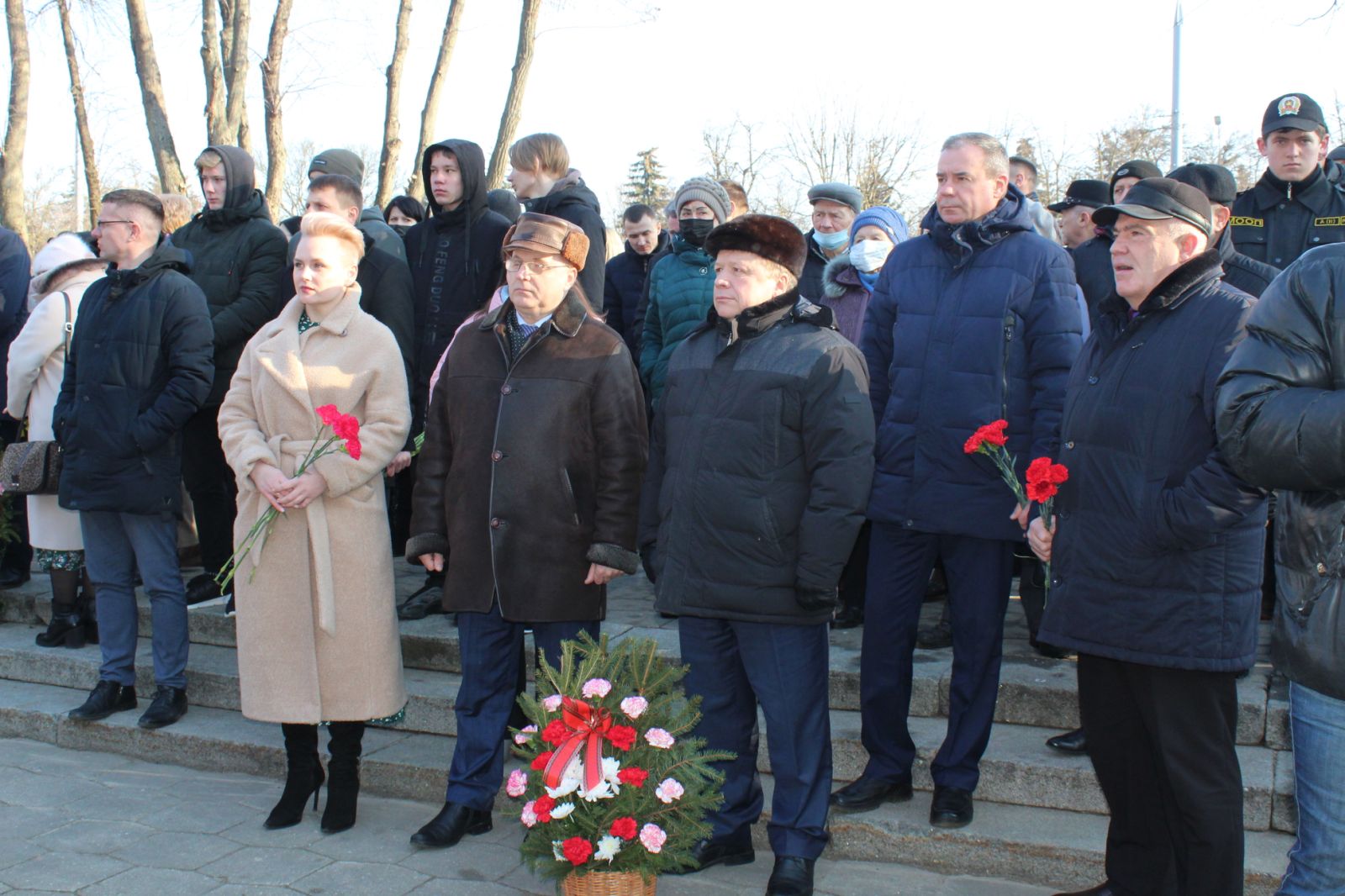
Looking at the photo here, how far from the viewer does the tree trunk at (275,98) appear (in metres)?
13.7

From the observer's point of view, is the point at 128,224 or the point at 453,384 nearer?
the point at 453,384

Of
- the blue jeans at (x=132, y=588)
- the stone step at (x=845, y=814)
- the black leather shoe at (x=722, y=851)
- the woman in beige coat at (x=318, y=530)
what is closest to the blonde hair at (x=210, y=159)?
the blue jeans at (x=132, y=588)

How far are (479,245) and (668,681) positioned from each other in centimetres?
266

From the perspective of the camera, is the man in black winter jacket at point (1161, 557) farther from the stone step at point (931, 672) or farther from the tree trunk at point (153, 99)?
the tree trunk at point (153, 99)

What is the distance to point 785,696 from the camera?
368cm

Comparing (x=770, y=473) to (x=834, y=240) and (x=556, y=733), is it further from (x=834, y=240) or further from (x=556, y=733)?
(x=834, y=240)

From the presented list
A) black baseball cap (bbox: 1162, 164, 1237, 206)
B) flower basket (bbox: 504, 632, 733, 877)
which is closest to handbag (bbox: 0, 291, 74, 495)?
flower basket (bbox: 504, 632, 733, 877)

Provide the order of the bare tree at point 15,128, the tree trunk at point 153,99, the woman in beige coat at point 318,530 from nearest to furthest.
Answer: the woman in beige coat at point 318,530 → the tree trunk at point 153,99 → the bare tree at point 15,128

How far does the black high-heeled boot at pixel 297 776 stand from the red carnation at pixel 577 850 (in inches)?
57.9

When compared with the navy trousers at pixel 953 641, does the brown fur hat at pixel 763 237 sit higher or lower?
higher

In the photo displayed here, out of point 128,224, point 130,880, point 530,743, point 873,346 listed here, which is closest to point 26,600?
point 128,224

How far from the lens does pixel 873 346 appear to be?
420 cm

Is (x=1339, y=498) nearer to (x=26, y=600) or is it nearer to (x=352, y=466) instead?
(x=352, y=466)

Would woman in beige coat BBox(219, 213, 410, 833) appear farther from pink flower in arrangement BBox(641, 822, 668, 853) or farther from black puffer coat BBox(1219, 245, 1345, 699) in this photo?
black puffer coat BBox(1219, 245, 1345, 699)
